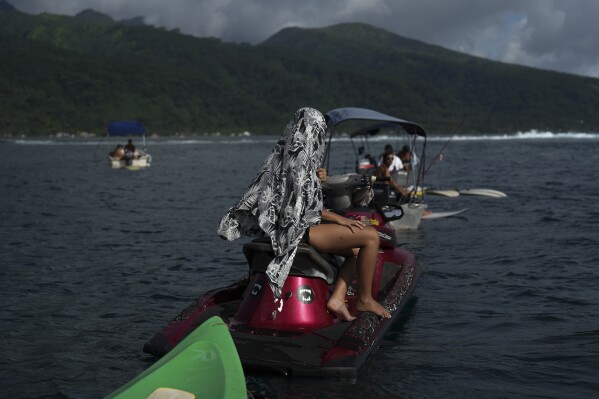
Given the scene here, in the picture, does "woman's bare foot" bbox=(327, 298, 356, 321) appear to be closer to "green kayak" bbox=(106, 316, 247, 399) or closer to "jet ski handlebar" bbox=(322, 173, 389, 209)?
"green kayak" bbox=(106, 316, 247, 399)

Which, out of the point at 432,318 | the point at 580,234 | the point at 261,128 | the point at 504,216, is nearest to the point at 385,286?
the point at 432,318

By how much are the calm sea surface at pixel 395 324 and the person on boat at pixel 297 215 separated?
95cm

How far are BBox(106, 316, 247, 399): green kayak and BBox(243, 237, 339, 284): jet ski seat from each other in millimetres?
1258

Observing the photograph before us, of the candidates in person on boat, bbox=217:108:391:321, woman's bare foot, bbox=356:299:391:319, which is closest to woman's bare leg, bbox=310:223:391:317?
person on boat, bbox=217:108:391:321

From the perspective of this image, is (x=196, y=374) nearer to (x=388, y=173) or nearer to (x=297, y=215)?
(x=297, y=215)

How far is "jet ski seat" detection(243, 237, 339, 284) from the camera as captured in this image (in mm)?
6539

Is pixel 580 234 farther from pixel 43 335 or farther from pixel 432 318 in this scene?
pixel 43 335

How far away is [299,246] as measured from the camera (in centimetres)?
654

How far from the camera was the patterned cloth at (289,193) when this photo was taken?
632 centimetres

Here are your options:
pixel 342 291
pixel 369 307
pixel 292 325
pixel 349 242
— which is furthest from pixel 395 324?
pixel 292 325

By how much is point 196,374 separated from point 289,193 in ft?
6.43

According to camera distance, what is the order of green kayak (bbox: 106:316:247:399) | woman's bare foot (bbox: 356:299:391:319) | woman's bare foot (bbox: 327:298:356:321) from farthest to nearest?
1. woman's bare foot (bbox: 356:299:391:319)
2. woman's bare foot (bbox: 327:298:356:321)
3. green kayak (bbox: 106:316:247:399)

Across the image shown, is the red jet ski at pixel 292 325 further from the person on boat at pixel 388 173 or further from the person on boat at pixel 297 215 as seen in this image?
the person on boat at pixel 388 173

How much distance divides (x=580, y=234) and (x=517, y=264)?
406 cm
